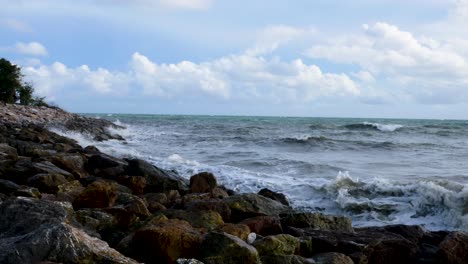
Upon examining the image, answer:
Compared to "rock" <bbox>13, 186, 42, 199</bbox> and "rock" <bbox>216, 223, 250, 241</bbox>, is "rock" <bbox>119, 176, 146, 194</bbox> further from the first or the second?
"rock" <bbox>216, 223, 250, 241</bbox>

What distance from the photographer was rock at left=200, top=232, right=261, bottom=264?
14.2 ft

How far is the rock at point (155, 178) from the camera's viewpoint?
922 cm

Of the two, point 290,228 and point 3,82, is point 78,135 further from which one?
point 290,228

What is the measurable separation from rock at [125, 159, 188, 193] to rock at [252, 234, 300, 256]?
4293 mm

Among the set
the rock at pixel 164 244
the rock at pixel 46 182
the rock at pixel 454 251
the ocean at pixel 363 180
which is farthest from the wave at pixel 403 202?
the rock at pixel 46 182

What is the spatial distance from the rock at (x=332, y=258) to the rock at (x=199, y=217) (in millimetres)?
1258

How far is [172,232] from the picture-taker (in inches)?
182

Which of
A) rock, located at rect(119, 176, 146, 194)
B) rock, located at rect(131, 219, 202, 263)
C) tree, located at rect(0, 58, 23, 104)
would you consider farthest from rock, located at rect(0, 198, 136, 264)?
tree, located at rect(0, 58, 23, 104)

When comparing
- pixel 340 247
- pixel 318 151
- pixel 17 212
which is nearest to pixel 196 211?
pixel 340 247

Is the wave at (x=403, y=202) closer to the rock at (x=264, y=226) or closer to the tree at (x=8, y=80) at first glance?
the rock at (x=264, y=226)

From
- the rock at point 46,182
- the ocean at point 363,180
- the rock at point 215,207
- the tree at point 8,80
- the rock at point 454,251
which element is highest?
the tree at point 8,80

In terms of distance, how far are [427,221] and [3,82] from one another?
91.3ft

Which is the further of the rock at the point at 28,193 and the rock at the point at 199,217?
the rock at the point at 28,193

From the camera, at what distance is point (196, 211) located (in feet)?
19.9
